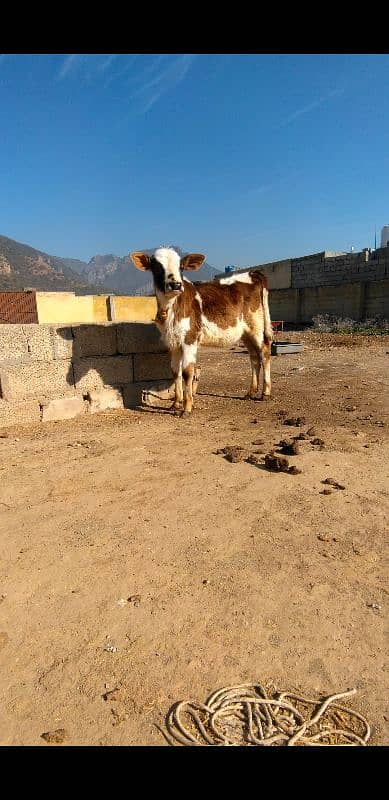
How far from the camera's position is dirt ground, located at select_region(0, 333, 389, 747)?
1.73m

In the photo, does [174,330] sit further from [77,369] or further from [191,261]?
[77,369]

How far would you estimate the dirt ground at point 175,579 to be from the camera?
1729 millimetres

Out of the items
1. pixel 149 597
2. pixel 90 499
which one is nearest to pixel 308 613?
pixel 149 597

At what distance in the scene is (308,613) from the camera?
2.13 metres

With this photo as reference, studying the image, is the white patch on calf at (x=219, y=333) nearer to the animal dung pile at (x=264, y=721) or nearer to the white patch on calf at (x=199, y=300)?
the white patch on calf at (x=199, y=300)

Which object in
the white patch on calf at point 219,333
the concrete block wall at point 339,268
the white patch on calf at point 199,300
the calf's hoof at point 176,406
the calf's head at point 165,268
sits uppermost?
the concrete block wall at point 339,268

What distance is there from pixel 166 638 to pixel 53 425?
399 centimetres

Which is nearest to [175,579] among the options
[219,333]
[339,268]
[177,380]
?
[177,380]

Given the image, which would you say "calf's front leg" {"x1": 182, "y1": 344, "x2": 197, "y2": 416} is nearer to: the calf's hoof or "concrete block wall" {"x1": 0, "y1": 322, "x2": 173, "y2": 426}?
the calf's hoof

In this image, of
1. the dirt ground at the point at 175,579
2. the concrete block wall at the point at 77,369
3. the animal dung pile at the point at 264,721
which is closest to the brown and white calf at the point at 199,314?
the concrete block wall at the point at 77,369

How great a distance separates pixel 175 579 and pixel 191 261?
479cm
